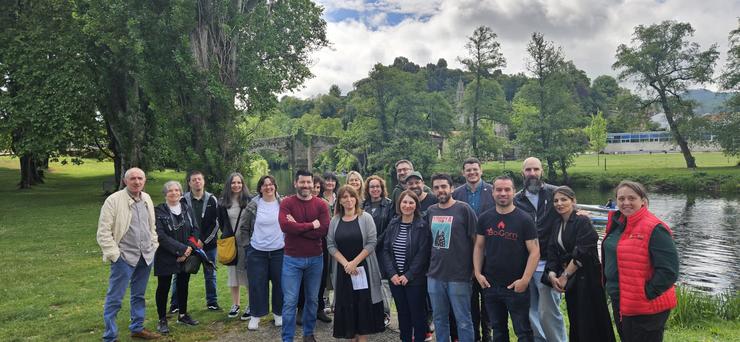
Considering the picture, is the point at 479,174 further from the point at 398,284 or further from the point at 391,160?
the point at 391,160

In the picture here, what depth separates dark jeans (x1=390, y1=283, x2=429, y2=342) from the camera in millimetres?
4273

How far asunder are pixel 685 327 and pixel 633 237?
3987 mm

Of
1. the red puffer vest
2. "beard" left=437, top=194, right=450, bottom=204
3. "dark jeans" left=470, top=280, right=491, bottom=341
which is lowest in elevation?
"dark jeans" left=470, top=280, right=491, bottom=341

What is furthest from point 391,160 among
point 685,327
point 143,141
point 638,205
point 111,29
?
point 638,205

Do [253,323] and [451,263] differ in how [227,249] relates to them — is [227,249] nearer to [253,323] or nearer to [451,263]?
[253,323]

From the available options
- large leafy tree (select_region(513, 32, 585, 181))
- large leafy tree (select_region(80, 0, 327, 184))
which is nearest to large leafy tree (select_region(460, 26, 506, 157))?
large leafy tree (select_region(513, 32, 585, 181))

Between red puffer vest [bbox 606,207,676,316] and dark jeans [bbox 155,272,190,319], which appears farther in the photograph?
dark jeans [bbox 155,272,190,319]

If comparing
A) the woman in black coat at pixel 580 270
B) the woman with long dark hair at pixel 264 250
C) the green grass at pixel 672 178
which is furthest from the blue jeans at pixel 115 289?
the green grass at pixel 672 178

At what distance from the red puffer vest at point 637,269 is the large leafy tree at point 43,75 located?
19075mm

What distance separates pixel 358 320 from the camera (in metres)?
4.38

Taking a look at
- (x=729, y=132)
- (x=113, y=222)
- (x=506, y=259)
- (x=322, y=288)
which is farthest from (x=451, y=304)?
(x=729, y=132)

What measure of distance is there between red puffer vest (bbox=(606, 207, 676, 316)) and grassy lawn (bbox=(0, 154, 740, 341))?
2.43 m

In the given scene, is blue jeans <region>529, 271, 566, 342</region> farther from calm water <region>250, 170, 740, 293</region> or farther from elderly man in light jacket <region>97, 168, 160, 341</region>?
calm water <region>250, 170, 740, 293</region>

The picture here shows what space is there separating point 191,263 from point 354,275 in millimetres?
1984
